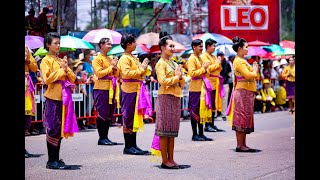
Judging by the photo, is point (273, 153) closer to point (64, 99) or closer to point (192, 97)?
point (192, 97)

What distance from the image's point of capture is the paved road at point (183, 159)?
27.9 ft

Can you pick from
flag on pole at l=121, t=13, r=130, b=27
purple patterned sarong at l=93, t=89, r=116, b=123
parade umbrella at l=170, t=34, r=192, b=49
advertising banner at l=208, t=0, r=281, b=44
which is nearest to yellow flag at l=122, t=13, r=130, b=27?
flag on pole at l=121, t=13, r=130, b=27

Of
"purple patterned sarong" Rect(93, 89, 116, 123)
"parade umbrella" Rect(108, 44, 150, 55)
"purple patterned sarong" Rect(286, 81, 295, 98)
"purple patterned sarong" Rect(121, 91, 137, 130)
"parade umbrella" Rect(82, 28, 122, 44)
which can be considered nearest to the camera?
"purple patterned sarong" Rect(121, 91, 137, 130)

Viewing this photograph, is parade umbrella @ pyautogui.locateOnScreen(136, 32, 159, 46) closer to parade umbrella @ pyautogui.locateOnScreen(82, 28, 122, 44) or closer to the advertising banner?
parade umbrella @ pyautogui.locateOnScreen(82, 28, 122, 44)

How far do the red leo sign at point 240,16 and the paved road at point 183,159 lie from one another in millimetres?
7057

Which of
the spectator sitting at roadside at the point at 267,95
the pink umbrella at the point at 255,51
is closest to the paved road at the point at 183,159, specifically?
the spectator sitting at roadside at the point at 267,95

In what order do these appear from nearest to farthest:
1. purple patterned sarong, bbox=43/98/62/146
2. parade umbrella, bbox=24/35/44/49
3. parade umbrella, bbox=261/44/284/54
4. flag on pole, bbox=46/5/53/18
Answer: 1. purple patterned sarong, bbox=43/98/62/146
2. parade umbrella, bbox=24/35/44/49
3. flag on pole, bbox=46/5/53/18
4. parade umbrella, bbox=261/44/284/54

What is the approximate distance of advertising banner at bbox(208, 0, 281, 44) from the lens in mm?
20609

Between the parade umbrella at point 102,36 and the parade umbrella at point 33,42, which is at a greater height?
the parade umbrella at point 102,36

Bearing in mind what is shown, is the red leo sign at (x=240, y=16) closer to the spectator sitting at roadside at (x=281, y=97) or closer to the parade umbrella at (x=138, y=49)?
the spectator sitting at roadside at (x=281, y=97)

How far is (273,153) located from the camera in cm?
1069

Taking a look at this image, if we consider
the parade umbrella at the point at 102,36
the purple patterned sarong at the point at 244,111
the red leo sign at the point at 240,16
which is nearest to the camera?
the purple patterned sarong at the point at 244,111

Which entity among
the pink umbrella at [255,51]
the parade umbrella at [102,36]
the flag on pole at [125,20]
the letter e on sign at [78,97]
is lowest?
the letter e on sign at [78,97]
